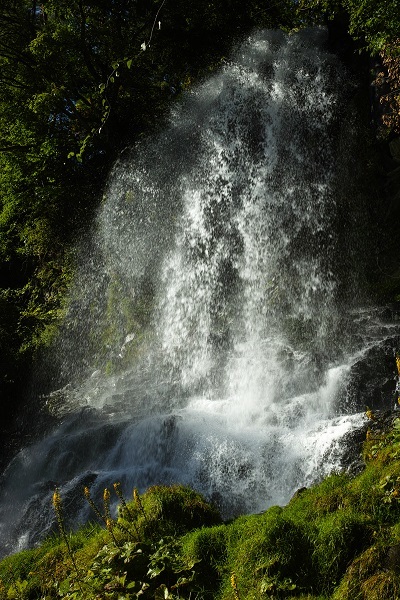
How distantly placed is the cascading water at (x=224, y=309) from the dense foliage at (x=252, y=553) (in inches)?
77.2

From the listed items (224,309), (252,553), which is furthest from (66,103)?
(252,553)

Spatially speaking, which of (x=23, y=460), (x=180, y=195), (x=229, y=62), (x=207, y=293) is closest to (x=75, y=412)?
(x=23, y=460)

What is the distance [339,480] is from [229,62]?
40.4 feet

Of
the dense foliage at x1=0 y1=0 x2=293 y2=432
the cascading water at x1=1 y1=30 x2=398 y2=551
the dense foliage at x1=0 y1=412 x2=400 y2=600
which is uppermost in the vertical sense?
the dense foliage at x1=0 y1=0 x2=293 y2=432

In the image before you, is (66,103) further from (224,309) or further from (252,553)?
(252,553)

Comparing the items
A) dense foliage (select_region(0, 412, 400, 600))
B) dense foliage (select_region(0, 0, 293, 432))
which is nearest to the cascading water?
dense foliage (select_region(0, 0, 293, 432))

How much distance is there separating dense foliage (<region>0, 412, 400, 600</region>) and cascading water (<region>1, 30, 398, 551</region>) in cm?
196

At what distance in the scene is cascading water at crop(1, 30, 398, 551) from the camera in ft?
23.5

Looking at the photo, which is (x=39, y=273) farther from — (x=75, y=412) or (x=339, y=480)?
(x=339, y=480)

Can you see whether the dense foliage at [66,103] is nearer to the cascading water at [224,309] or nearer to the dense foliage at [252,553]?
the cascading water at [224,309]

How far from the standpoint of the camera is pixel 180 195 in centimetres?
1297

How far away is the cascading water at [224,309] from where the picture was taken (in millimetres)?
7160

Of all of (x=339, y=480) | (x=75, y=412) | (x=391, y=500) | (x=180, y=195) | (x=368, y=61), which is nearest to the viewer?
(x=391, y=500)

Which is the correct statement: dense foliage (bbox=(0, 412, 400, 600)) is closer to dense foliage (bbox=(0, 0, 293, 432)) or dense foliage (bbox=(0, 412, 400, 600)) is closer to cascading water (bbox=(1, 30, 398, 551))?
cascading water (bbox=(1, 30, 398, 551))
